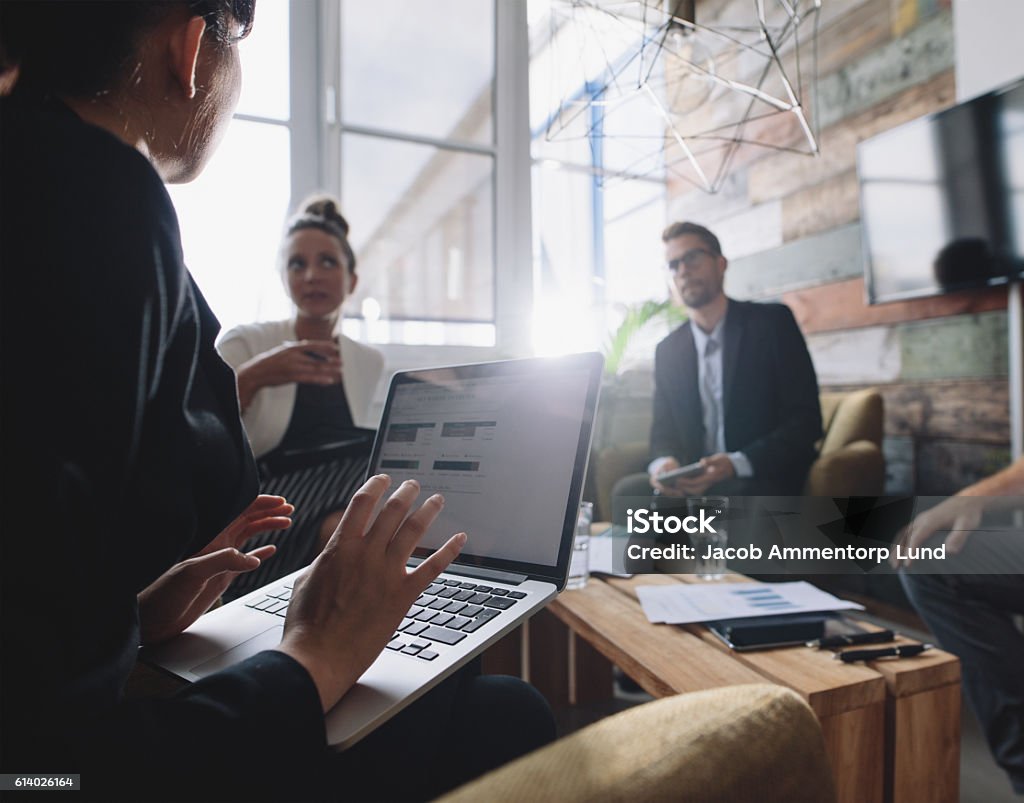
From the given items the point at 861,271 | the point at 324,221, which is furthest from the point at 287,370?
the point at 861,271

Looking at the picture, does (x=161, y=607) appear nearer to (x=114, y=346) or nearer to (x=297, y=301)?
(x=114, y=346)

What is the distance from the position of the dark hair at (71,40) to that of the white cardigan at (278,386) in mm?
1443

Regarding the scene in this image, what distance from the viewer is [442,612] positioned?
63cm

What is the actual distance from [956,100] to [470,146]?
1.94m

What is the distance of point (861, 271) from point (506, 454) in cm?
250

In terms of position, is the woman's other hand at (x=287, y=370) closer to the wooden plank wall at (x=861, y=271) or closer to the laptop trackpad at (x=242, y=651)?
the laptop trackpad at (x=242, y=651)

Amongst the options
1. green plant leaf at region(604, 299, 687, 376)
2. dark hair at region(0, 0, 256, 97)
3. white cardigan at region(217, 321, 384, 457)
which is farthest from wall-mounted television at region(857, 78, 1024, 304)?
dark hair at region(0, 0, 256, 97)

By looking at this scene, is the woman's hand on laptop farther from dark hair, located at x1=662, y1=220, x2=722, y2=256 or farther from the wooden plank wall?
the wooden plank wall

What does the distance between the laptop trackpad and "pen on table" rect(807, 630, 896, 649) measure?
762 mm

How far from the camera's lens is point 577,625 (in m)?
1.12

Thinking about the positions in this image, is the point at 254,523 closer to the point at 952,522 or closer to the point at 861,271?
the point at 952,522

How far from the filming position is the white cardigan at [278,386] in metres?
1.91

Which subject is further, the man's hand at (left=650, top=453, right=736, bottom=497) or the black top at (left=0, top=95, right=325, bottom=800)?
the man's hand at (left=650, top=453, right=736, bottom=497)

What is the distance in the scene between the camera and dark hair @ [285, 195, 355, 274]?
7.06 ft
